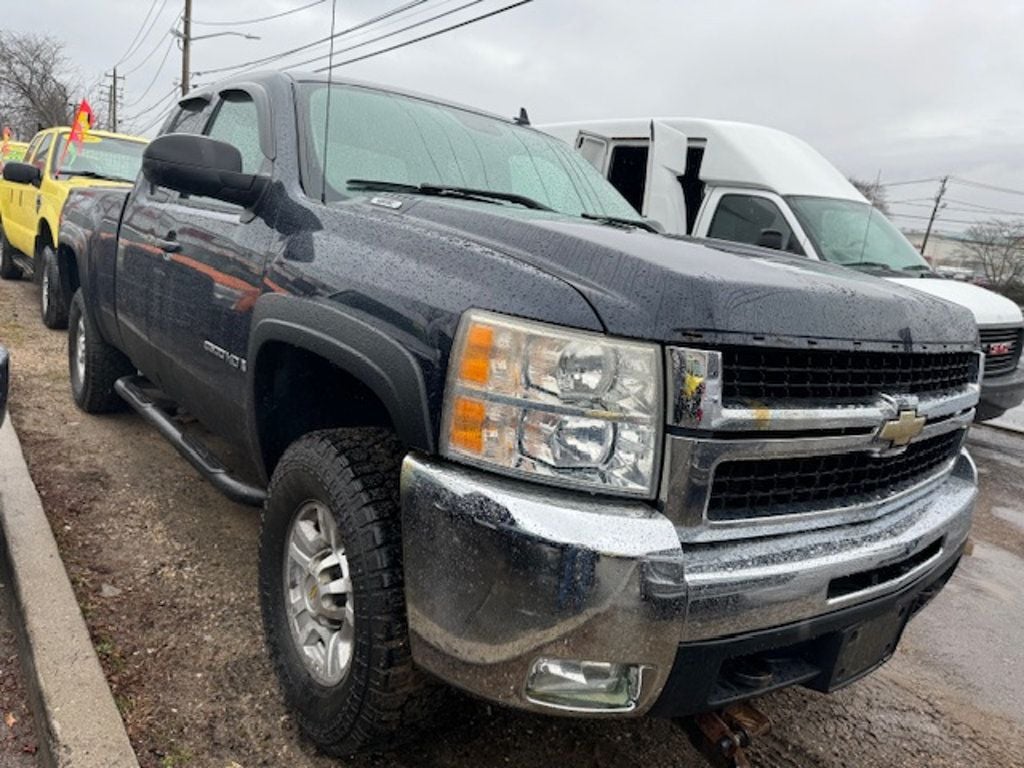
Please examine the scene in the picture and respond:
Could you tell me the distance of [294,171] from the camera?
2615 mm

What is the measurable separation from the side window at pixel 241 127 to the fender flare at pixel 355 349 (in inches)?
30.0

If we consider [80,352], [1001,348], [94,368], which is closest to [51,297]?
[80,352]

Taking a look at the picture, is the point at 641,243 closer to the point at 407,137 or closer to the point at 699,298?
the point at 699,298

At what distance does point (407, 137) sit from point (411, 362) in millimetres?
1419

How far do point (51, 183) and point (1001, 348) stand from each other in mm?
8452

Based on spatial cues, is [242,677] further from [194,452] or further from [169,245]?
[169,245]

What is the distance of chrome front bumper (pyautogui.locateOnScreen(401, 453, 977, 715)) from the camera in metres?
1.54

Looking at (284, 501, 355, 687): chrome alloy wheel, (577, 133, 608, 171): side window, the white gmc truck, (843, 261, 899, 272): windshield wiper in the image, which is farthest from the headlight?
(577, 133, 608, 171): side window

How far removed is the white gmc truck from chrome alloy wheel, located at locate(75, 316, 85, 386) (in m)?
4.70

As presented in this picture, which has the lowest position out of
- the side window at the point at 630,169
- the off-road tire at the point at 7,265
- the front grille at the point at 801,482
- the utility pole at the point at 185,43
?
the off-road tire at the point at 7,265

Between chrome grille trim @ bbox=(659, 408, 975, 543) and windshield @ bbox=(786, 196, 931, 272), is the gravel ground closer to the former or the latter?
chrome grille trim @ bbox=(659, 408, 975, 543)

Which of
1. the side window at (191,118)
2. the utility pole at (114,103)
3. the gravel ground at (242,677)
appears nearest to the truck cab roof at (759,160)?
the gravel ground at (242,677)

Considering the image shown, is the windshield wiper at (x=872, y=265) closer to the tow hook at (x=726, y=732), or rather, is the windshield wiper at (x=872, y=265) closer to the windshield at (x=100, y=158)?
the tow hook at (x=726, y=732)

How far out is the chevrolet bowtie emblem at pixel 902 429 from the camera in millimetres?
1949
